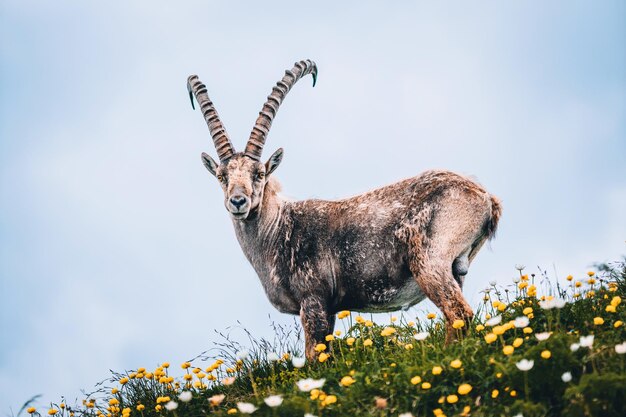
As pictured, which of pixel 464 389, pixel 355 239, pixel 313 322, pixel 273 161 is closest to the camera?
pixel 464 389

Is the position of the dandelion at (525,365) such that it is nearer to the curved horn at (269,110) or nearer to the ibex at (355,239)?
the ibex at (355,239)

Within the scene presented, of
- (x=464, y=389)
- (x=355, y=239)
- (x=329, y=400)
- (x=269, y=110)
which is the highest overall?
(x=269, y=110)

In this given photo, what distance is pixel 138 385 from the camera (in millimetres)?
9258

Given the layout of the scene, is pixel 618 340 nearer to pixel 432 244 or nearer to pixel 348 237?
pixel 432 244

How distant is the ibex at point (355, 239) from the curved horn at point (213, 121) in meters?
0.02

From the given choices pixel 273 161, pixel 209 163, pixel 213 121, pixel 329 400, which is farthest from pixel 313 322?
pixel 213 121

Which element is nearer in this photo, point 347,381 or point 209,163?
point 347,381

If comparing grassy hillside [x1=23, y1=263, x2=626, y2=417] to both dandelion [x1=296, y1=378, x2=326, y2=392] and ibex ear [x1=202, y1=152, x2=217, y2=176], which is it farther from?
ibex ear [x1=202, y1=152, x2=217, y2=176]

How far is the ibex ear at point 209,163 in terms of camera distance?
1020 cm

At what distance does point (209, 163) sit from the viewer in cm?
1028

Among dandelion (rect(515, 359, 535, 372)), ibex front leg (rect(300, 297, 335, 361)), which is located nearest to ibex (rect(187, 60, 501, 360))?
ibex front leg (rect(300, 297, 335, 361))

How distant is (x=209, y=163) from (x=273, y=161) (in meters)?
0.87

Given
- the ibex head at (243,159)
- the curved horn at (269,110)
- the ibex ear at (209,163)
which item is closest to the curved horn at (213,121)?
the ibex head at (243,159)

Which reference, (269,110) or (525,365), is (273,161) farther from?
(525,365)
